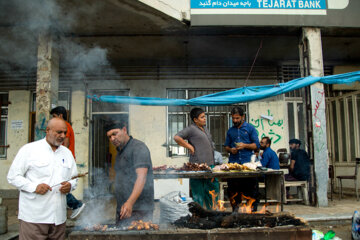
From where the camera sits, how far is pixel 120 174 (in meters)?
3.27

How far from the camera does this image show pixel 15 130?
28.6 ft

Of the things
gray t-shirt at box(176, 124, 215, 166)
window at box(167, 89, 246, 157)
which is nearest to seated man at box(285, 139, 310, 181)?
window at box(167, 89, 246, 157)

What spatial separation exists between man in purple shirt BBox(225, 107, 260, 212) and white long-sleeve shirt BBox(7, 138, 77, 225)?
2973mm

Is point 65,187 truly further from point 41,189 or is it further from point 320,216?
point 320,216

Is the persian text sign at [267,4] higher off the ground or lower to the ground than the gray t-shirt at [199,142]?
higher

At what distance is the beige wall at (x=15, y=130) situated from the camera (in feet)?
28.4

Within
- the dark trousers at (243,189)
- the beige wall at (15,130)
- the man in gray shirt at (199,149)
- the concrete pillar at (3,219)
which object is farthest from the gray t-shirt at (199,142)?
the beige wall at (15,130)

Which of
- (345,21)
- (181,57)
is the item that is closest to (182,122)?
(181,57)

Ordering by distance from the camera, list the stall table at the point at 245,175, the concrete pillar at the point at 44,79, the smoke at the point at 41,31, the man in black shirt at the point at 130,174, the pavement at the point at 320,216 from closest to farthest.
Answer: the man in black shirt at the point at 130,174
the stall table at the point at 245,175
the pavement at the point at 320,216
the smoke at the point at 41,31
the concrete pillar at the point at 44,79

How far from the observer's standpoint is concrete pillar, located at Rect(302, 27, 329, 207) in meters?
6.44

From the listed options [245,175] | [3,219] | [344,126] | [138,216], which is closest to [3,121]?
[3,219]

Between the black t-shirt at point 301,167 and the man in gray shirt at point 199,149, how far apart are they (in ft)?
10.3

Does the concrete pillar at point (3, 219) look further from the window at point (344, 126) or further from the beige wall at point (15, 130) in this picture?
the window at point (344, 126)

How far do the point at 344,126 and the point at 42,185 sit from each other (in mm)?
9786
